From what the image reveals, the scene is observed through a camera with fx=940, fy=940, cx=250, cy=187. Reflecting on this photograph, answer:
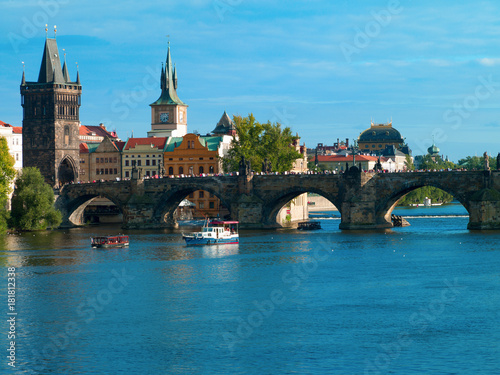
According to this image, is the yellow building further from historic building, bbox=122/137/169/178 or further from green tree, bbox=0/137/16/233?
green tree, bbox=0/137/16/233

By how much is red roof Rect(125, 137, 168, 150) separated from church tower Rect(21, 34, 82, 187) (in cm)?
1499

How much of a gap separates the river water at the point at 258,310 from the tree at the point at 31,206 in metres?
25.9

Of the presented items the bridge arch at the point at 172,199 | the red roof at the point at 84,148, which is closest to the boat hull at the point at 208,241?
the bridge arch at the point at 172,199

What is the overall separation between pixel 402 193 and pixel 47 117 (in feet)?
201

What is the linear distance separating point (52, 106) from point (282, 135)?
124 feet

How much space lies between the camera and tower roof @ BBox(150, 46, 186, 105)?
17000 cm

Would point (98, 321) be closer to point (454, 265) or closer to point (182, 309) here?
point (182, 309)

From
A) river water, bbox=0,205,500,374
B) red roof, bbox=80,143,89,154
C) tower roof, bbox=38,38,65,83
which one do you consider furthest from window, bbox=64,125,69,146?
river water, bbox=0,205,500,374

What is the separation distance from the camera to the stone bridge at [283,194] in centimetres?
10300

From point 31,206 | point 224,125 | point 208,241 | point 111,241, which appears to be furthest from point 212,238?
point 224,125

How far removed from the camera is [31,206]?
114m

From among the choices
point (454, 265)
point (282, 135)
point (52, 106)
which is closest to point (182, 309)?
point (454, 265)

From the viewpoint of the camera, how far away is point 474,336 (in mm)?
48000

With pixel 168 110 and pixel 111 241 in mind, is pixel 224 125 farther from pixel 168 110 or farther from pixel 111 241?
pixel 111 241
